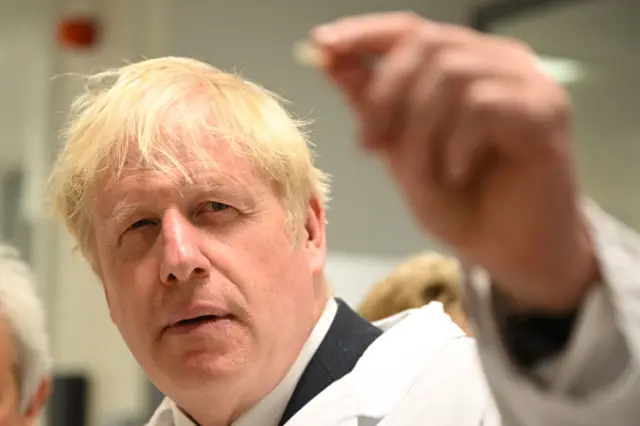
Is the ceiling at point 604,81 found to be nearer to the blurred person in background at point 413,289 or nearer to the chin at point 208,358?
the blurred person in background at point 413,289

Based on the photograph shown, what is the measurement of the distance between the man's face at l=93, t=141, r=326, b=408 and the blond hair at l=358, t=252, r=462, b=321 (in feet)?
1.36

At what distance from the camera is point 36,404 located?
1031mm

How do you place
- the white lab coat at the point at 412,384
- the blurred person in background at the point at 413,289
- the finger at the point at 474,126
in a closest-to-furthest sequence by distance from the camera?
1. the finger at the point at 474,126
2. the white lab coat at the point at 412,384
3. the blurred person in background at the point at 413,289

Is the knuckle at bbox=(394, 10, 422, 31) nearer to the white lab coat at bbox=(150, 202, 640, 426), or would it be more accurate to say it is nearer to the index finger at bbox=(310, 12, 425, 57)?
the index finger at bbox=(310, 12, 425, 57)

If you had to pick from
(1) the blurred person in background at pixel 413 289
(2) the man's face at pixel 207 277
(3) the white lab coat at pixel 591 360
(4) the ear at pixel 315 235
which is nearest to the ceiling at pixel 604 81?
(1) the blurred person in background at pixel 413 289

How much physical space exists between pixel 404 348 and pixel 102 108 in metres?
0.35

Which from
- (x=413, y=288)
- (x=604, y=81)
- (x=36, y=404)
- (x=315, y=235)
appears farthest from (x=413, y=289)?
(x=604, y=81)

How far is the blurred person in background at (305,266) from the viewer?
16.8 inches

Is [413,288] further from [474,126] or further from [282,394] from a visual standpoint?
[474,126]

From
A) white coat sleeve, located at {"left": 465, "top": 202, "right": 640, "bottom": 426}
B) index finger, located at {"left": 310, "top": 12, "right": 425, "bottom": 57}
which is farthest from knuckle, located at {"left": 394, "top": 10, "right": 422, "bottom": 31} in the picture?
white coat sleeve, located at {"left": 465, "top": 202, "right": 640, "bottom": 426}

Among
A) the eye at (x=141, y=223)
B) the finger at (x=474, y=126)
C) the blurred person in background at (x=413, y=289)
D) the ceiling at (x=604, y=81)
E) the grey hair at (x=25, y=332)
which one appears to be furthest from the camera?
the ceiling at (x=604, y=81)

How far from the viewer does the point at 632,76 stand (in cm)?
196

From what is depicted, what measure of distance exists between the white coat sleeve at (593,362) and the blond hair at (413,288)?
2.54 feet

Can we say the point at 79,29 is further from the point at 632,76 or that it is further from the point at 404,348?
the point at 404,348
